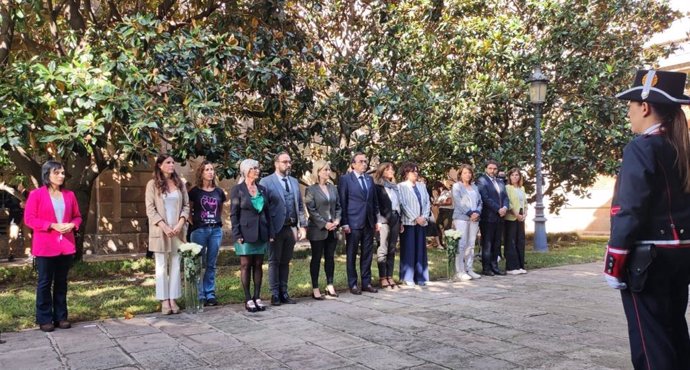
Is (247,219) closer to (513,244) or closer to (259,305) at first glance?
(259,305)

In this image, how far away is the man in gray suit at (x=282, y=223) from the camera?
7.66 m

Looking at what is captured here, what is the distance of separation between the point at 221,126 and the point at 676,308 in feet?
23.6

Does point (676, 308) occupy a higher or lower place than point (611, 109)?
lower

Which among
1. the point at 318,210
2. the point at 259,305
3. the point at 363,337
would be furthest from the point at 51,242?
the point at 363,337

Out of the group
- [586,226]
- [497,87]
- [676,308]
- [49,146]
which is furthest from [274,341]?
Answer: [586,226]

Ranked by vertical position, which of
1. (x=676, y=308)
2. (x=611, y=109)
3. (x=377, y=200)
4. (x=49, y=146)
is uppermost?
(x=611, y=109)

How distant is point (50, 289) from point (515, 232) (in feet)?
25.3

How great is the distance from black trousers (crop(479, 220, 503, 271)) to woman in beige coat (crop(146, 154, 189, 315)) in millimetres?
5330

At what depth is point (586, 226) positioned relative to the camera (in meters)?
24.4

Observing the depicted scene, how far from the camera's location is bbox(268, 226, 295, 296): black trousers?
25.2 ft

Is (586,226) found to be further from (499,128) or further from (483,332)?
(483,332)

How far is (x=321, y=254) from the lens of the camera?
27.0 ft

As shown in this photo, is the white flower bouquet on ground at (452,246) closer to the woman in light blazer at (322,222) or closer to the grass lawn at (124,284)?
the grass lawn at (124,284)

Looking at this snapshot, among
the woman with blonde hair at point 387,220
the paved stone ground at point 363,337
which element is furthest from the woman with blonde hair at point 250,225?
the woman with blonde hair at point 387,220
